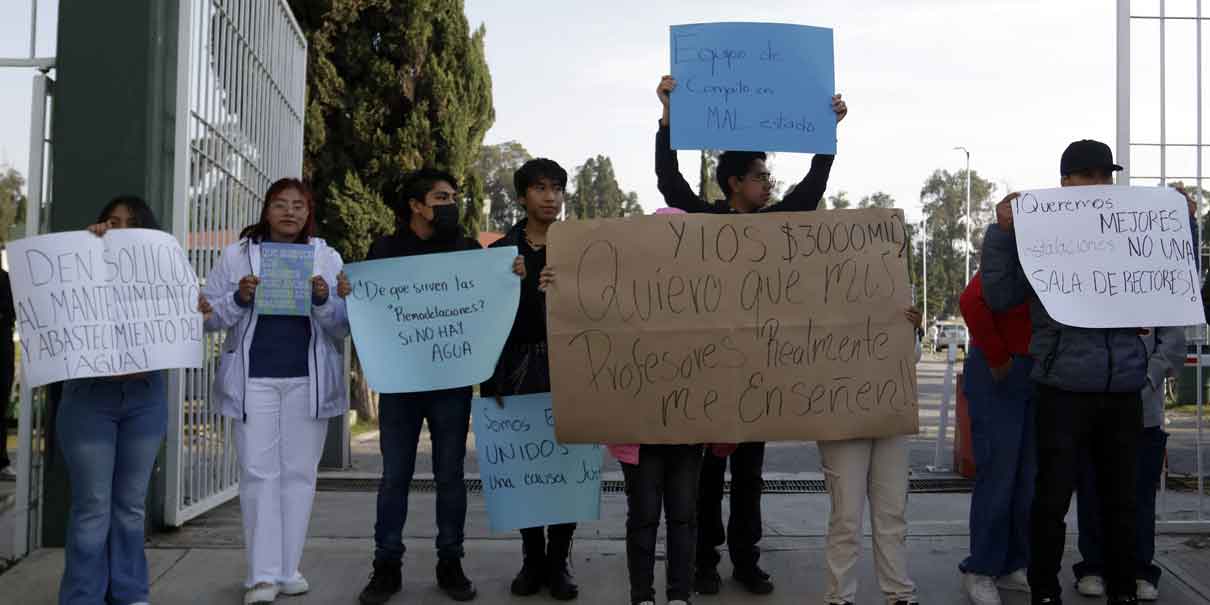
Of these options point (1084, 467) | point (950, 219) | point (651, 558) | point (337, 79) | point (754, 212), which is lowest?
point (651, 558)

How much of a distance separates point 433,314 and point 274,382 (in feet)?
2.31

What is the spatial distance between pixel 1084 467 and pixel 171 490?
172 inches

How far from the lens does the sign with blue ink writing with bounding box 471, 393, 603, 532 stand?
15.5ft

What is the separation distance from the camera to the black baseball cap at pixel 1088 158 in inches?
171

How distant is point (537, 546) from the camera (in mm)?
4832

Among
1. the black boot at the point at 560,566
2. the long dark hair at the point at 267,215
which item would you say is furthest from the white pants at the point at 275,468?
the black boot at the point at 560,566

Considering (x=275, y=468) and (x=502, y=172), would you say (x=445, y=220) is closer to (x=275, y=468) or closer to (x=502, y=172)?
(x=275, y=468)

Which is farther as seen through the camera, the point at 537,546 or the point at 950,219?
the point at 950,219

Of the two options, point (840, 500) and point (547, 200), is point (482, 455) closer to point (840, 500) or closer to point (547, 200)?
point (547, 200)

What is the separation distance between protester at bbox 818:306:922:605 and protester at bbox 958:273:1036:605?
0.48 meters

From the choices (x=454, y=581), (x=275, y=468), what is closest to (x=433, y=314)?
(x=275, y=468)

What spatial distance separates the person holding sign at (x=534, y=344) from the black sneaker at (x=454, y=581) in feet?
0.71

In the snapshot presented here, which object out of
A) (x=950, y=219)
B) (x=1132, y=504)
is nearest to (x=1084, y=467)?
(x=1132, y=504)

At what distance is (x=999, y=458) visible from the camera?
4648mm
